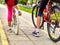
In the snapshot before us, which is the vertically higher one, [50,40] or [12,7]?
[12,7]

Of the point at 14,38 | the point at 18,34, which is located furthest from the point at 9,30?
the point at 14,38

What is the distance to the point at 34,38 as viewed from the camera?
26.3ft

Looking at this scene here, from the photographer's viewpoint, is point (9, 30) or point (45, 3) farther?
point (9, 30)

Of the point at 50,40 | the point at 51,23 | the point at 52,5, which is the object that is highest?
the point at 52,5

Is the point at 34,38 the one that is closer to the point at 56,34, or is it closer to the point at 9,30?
the point at 56,34

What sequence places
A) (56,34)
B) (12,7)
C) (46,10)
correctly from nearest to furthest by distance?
(56,34), (46,10), (12,7)

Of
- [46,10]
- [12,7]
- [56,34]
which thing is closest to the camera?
[56,34]

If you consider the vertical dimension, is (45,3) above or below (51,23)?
above

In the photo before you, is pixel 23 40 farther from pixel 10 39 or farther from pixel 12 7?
pixel 12 7

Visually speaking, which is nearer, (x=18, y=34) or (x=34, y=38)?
(x=34, y=38)

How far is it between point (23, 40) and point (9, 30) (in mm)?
1573

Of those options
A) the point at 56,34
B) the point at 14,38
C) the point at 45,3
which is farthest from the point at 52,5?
the point at 14,38

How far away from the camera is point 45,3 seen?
7.92 metres

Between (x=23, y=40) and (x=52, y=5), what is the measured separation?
1.39 metres
